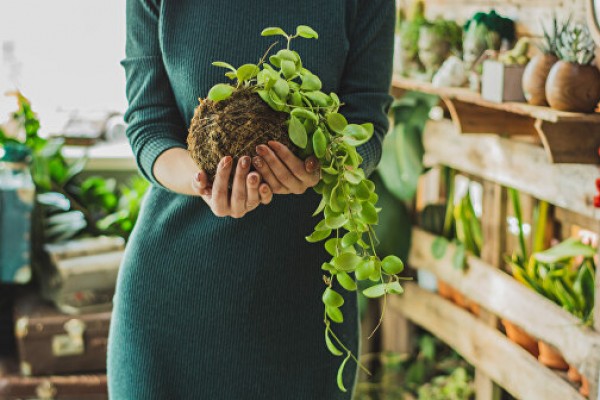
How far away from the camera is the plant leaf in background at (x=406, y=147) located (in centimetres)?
255

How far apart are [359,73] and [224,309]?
16.1 inches

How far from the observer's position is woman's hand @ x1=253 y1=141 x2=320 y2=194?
3.21 feet

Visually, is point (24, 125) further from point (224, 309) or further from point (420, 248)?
point (224, 309)

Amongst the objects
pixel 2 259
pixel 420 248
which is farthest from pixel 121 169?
pixel 420 248

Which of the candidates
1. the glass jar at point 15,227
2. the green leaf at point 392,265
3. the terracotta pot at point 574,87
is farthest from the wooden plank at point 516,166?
the glass jar at point 15,227

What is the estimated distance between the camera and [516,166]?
81.9 inches

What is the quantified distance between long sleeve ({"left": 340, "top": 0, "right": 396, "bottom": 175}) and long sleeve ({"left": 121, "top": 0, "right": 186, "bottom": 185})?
265mm

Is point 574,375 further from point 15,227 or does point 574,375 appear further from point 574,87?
point 15,227

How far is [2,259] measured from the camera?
2.66m

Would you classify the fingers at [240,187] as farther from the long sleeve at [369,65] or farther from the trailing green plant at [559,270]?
the trailing green plant at [559,270]

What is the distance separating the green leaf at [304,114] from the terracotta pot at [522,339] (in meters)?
1.37

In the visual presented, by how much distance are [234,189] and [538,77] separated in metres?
1.03

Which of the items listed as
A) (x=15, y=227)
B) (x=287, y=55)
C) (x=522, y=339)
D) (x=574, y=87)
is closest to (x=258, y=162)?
(x=287, y=55)

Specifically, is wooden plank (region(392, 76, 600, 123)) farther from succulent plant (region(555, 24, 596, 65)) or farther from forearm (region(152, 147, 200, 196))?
forearm (region(152, 147, 200, 196))
